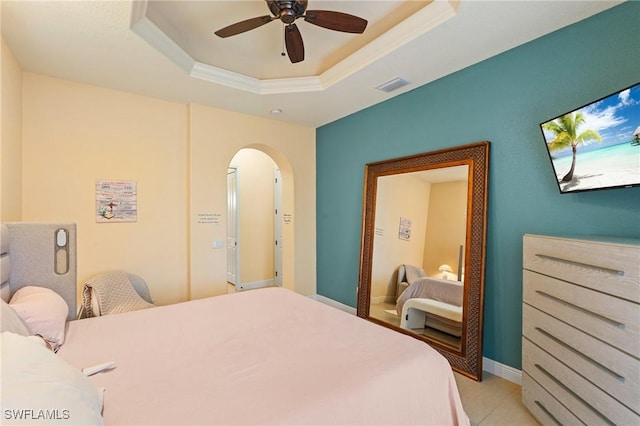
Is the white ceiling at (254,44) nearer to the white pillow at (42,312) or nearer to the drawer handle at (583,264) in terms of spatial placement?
the drawer handle at (583,264)

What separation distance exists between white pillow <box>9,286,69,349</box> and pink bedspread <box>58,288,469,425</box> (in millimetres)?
112

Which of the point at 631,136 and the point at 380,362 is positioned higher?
the point at 631,136

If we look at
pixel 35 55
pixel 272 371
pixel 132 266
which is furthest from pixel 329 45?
pixel 132 266

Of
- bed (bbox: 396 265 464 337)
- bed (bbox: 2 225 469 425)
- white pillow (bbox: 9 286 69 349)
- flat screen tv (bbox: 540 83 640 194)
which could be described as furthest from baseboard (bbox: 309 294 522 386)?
white pillow (bbox: 9 286 69 349)

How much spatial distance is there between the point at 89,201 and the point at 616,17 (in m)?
4.58

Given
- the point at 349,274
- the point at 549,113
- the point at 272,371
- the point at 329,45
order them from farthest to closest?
the point at 349,274, the point at 329,45, the point at 549,113, the point at 272,371

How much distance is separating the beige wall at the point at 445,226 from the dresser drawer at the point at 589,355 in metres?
0.80

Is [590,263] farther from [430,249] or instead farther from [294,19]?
[294,19]

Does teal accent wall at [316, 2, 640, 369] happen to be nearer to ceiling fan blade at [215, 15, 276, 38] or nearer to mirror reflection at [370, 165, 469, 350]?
mirror reflection at [370, 165, 469, 350]

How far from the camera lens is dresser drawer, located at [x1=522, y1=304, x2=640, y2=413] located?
53.5 inches

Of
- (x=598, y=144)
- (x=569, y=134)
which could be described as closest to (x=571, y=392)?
(x=598, y=144)

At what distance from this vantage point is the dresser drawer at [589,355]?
1359mm

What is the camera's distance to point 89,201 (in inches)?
119

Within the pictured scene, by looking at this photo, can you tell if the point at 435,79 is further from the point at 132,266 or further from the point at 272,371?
the point at 132,266
